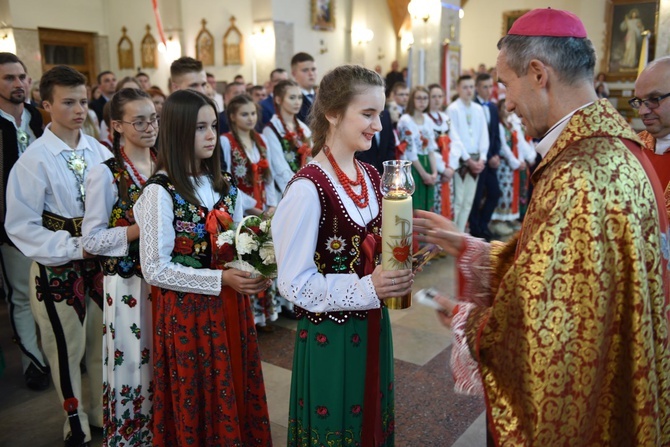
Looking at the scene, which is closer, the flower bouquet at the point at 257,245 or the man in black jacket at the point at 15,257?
the flower bouquet at the point at 257,245

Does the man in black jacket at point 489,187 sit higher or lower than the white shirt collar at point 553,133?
lower

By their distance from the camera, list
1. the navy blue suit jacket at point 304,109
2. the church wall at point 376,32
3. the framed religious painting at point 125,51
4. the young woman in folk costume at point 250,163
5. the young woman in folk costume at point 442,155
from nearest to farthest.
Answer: the young woman in folk costume at point 250,163 < the navy blue suit jacket at point 304,109 < the young woman in folk costume at point 442,155 < the framed religious painting at point 125,51 < the church wall at point 376,32

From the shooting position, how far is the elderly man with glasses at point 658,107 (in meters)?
2.50

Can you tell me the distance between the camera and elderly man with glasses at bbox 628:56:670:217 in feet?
8.20

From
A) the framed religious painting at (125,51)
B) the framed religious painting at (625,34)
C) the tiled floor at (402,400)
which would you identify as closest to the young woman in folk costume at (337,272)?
the tiled floor at (402,400)

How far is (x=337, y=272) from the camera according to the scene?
1884mm

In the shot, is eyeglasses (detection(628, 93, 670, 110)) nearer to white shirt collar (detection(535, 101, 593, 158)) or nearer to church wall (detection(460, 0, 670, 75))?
white shirt collar (detection(535, 101, 593, 158))

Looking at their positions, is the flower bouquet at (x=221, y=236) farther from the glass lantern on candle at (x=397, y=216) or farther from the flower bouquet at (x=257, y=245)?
the glass lantern on candle at (x=397, y=216)

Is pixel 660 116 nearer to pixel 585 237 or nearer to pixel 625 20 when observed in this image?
pixel 585 237

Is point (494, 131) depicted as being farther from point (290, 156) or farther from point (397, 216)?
point (397, 216)

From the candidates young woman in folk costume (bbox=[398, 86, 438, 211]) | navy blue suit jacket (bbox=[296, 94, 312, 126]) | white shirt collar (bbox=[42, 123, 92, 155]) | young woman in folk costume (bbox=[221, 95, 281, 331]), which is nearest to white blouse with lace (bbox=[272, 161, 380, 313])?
white shirt collar (bbox=[42, 123, 92, 155])

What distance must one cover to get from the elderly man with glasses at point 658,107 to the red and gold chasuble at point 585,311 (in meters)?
1.25

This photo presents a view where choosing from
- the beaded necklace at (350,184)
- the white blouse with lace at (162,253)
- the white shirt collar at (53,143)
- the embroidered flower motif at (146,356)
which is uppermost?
the white shirt collar at (53,143)

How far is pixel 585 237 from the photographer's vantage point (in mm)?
1319
